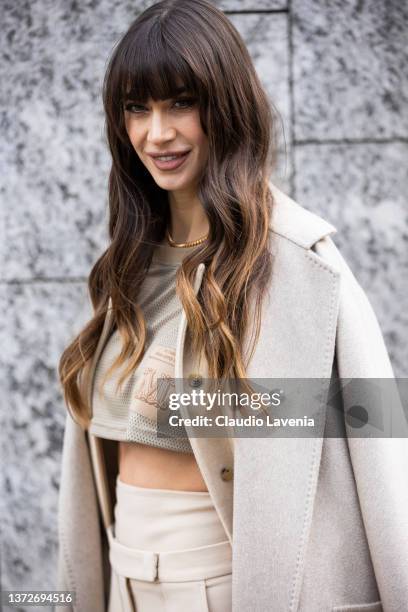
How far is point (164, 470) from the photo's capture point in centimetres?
183

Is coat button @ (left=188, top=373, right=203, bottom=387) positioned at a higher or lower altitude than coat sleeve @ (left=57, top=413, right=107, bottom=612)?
higher

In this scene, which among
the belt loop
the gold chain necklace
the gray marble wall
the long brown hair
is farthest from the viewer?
the gray marble wall

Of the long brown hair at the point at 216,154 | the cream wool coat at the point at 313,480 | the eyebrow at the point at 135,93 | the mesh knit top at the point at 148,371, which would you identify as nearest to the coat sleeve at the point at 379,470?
the cream wool coat at the point at 313,480

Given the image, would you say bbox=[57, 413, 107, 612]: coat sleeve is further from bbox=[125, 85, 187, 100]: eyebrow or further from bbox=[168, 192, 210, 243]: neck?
bbox=[125, 85, 187, 100]: eyebrow

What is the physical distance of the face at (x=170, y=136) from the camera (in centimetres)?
180

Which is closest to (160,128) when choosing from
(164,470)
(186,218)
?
(186,218)

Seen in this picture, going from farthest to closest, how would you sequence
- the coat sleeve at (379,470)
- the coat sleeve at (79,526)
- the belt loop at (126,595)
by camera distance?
the coat sleeve at (79,526), the belt loop at (126,595), the coat sleeve at (379,470)

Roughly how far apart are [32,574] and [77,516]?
2.53ft

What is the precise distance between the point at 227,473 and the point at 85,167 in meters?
1.40

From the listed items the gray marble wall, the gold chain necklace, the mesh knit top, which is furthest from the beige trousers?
the gray marble wall

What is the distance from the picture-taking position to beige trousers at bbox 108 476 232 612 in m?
1.75

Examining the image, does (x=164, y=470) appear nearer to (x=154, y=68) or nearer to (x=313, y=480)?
(x=313, y=480)

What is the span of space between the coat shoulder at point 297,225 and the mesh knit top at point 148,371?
0.28m

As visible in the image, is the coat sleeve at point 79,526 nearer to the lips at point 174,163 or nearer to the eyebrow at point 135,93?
the lips at point 174,163
